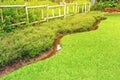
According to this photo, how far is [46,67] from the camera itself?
15.2 feet

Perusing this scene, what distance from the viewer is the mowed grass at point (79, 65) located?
413 cm

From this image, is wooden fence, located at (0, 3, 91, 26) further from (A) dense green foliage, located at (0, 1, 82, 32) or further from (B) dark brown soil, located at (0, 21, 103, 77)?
(B) dark brown soil, located at (0, 21, 103, 77)

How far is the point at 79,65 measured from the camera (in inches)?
185

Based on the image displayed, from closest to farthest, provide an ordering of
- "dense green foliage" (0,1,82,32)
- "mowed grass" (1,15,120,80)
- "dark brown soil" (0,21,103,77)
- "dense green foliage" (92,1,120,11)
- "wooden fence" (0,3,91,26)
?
"mowed grass" (1,15,120,80) → "dark brown soil" (0,21,103,77) → "dense green foliage" (0,1,82,32) → "wooden fence" (0,3,91,26) → "dense green foliage" (92,1,120,11)

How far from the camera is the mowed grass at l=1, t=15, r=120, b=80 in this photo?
13.6ft

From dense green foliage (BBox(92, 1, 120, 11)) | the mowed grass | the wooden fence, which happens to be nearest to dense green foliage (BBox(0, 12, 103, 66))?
the mowed grass

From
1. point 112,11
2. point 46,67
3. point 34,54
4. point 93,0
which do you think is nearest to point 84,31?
point 34,54

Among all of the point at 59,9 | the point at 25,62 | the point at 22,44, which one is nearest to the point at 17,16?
the point at 22,44

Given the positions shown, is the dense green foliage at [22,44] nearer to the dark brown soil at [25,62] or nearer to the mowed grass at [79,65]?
the dark brown soil at [25,62]

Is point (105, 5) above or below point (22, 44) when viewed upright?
above

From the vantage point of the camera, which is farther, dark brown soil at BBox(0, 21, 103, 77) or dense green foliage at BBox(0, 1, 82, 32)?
dense green foliage at BBox(0, 1, 82, 32)

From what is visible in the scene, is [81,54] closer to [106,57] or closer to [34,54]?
[106,57]

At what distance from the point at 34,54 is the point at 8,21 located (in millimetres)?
1694

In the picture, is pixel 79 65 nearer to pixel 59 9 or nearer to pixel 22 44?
pixel 22 44
